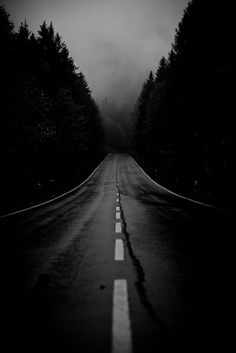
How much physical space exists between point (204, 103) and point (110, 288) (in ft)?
63.0

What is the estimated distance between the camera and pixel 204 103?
2073 centimetres

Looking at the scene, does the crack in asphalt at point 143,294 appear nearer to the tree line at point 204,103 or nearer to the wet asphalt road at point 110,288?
the wet asphalt road at point 110,288

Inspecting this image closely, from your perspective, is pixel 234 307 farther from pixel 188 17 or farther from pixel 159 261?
pixel 188 17

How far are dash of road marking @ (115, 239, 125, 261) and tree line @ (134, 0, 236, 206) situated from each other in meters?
9.69

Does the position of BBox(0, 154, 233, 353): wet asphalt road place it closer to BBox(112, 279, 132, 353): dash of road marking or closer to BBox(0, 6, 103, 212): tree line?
BBox(112, 279, 132, 353): dash of road marking

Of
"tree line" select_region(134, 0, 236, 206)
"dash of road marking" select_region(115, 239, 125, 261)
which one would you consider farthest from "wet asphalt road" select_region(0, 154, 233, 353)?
"tree line" select_region(134, 0, 236, 206)

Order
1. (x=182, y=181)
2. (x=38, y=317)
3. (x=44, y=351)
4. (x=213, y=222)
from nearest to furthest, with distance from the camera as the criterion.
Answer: (x=44, y=351)
(x=38, y=317)
(x=213, y=222)
(x=182, y=181)

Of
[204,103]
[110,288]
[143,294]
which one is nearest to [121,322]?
[143,294]

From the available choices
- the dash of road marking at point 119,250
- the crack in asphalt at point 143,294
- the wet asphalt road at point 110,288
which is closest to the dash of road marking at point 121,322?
the wet asphalt road at point 110,288

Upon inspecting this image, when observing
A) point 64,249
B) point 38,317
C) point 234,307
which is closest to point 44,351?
point 38,317

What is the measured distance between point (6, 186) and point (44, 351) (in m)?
21.7

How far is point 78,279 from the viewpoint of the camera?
4.27 meters

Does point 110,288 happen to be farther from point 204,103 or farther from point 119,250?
point 204,103

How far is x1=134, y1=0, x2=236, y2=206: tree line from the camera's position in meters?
16.8
